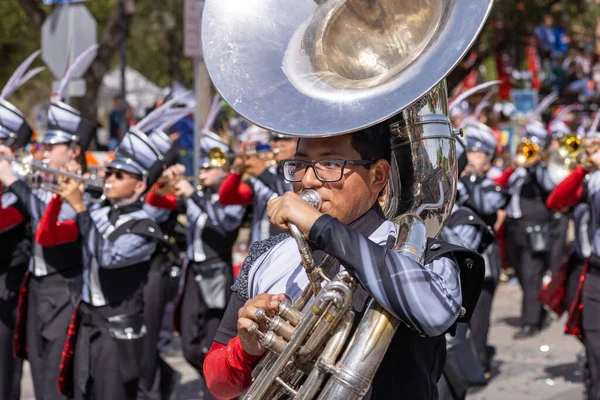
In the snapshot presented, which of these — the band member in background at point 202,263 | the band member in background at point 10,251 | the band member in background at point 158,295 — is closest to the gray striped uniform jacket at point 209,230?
the band member in background at point 202,263

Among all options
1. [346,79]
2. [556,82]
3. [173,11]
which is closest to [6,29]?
[173,11]

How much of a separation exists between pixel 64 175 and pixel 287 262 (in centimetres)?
295

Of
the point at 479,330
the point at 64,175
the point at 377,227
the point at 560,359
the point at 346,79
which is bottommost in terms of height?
the point at 560,359

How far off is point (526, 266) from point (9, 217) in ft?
18.8

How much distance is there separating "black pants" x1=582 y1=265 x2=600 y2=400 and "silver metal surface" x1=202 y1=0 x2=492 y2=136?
3.63 meters

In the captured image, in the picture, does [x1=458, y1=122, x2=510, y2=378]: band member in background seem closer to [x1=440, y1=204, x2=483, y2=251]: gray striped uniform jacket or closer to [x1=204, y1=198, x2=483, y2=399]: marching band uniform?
[x1=440, y1=204, x2=483, y2=251]: gray striped uniform jacket

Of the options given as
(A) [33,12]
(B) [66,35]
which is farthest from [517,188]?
(A) [33,12]

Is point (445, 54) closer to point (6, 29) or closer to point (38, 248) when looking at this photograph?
point (38, 248)

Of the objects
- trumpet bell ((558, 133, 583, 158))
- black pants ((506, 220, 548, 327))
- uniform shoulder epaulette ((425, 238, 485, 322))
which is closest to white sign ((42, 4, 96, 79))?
trumpet bell ((558, 133, 583, 158))

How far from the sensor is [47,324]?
5754 mm

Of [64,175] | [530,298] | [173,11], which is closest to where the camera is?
[64,175]

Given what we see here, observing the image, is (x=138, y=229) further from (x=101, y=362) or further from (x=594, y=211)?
(x=594, y=211)

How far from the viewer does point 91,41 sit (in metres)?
8.48

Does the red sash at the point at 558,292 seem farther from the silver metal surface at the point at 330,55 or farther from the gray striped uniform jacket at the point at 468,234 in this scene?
the silver metal surface at the point at 330,55
